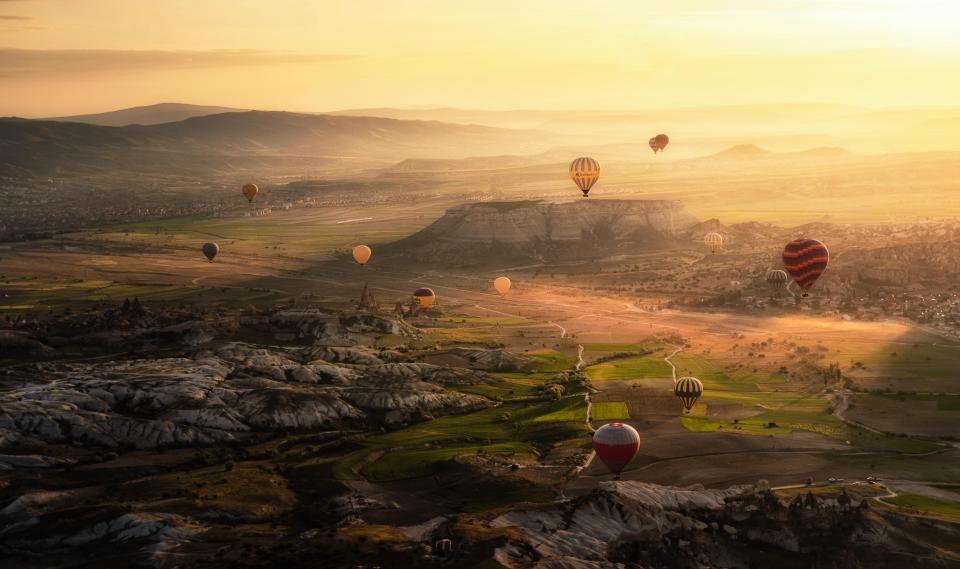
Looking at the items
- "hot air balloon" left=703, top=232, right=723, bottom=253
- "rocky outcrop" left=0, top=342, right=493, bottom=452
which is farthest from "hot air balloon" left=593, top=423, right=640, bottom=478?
"hot air balloon" left=703, top=232, right=723, bottom=253

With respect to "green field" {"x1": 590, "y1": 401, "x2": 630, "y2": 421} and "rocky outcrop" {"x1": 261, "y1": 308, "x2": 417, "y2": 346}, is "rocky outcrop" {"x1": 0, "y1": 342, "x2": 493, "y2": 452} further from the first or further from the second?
"rocky outcrop" {"x1": 261, "y1": 308, "x2": 417, "y2": 346}

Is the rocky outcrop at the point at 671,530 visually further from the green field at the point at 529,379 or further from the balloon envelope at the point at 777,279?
the balloon envelope at the point at 777,279

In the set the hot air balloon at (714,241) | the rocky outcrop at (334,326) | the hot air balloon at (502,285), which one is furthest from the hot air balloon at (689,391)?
the hot air balloon at (714,241)

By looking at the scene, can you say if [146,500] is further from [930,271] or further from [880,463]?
[930,271]

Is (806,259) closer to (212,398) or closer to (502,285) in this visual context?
(502,285)

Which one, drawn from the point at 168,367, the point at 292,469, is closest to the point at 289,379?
the point at 168,367

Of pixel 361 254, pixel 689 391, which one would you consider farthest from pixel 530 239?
pixel 689 391
